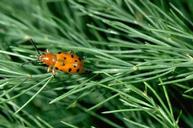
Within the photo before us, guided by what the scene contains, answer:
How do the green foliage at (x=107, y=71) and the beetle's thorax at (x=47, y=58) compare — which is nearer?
the green foliage at (x=107, y=71)

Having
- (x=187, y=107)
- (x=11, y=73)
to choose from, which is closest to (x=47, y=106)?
(x=11, y=73)

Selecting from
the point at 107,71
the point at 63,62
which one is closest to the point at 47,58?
the point at 63,62

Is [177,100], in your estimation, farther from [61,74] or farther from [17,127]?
[17,127]

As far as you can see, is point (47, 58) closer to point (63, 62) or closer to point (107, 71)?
point (63, 62)
